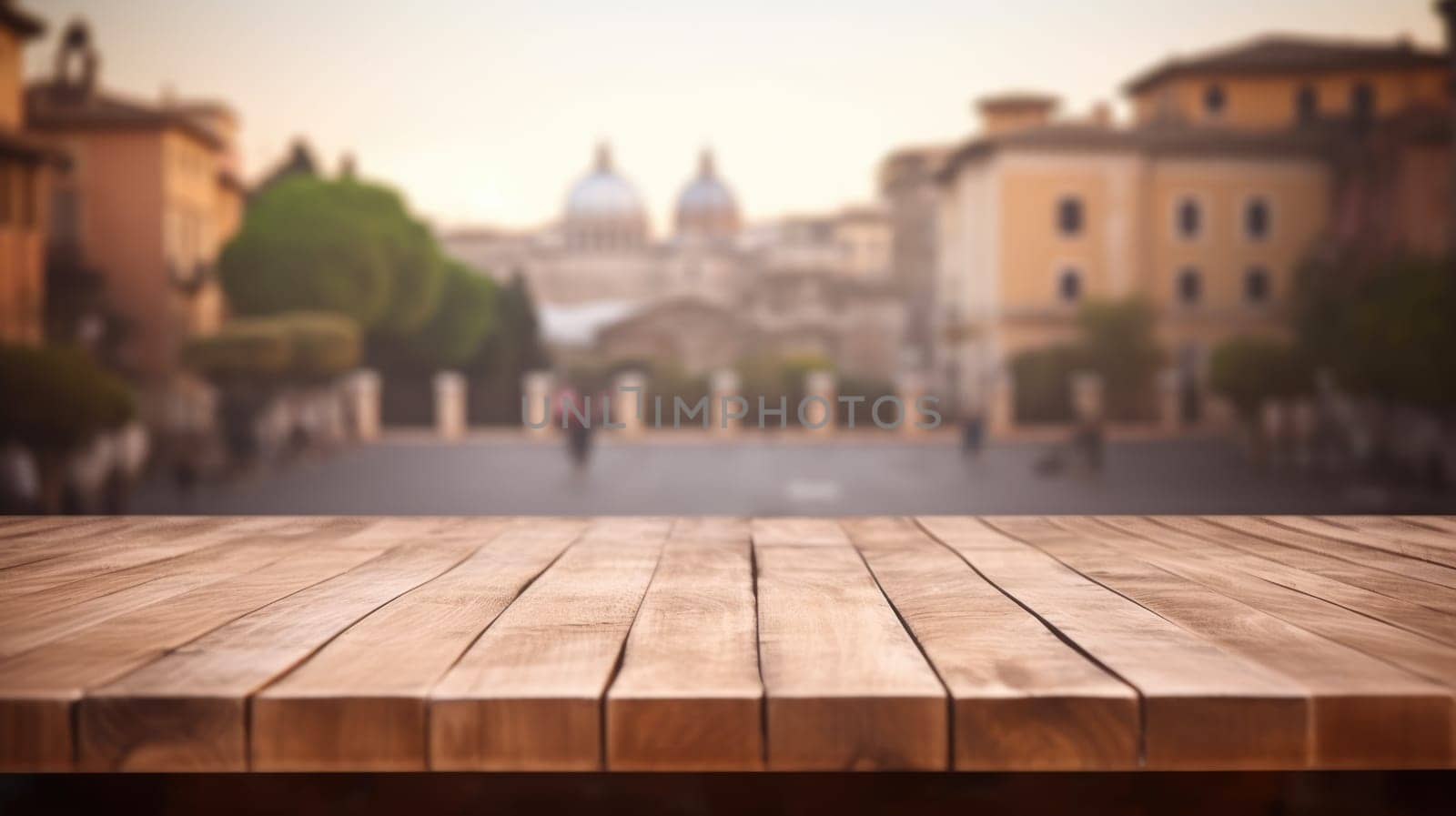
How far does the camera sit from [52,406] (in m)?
13.3

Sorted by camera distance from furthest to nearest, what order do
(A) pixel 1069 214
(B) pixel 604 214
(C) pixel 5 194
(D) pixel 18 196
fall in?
(B) pixel 604 214 → (A) pixel 1069 214 → (D) pixel 18 196 → (C) pixel 5 194

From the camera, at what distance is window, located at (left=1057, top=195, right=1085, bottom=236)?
3666cm

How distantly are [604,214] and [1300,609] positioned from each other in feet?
245

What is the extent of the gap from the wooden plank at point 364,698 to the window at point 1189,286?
1514 inches

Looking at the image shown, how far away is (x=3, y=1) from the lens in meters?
23.8

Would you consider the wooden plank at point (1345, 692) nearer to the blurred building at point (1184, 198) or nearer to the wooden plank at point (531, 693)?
the wooden plank at point (531, 693)

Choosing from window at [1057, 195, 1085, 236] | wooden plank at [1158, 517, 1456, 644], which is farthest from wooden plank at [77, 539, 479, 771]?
window at [1057, 195, 1085, 236]

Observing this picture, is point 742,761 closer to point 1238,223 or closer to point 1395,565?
point 1395,565

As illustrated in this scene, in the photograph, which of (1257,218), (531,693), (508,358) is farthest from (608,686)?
(1257,218)

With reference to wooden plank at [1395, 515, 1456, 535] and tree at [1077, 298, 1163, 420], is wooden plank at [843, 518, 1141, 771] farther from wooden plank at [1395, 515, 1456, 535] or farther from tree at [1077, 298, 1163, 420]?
tree at [1077, 298, 1163, 420]

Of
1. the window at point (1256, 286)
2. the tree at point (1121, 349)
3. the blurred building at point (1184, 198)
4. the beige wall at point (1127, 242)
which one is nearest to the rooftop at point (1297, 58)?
the blurred building at point (1184, 198)

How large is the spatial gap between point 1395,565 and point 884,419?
29.3 meters

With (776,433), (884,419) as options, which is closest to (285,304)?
(776,433)

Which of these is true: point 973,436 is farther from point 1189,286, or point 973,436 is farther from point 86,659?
point 86,659
